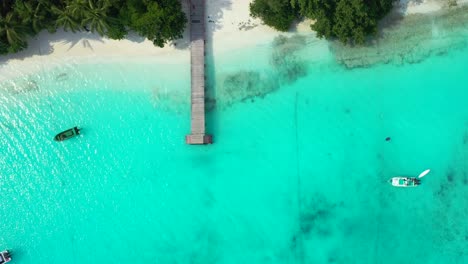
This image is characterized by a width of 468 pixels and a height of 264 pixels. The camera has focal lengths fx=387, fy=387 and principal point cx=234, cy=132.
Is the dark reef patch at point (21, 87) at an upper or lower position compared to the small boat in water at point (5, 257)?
upper

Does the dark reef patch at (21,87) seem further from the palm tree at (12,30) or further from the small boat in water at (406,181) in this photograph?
the small boat in water at (406,181)

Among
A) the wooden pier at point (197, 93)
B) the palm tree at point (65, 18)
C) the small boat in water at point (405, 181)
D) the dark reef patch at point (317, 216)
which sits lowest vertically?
the dark reef patch at point (317, 216)

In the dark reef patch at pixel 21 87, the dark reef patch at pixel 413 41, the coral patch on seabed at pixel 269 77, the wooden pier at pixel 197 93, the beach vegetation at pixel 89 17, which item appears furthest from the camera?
the dark reef patch at pixel 21 87

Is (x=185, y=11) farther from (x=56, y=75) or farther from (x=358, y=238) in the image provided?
(x=358, y=238)

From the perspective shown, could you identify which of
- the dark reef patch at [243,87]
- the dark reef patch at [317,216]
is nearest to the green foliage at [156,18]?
the dark reef patch at [243,87]

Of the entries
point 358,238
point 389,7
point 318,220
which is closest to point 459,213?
point 358,238

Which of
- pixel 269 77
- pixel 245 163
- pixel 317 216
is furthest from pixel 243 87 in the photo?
pixel 317 216
